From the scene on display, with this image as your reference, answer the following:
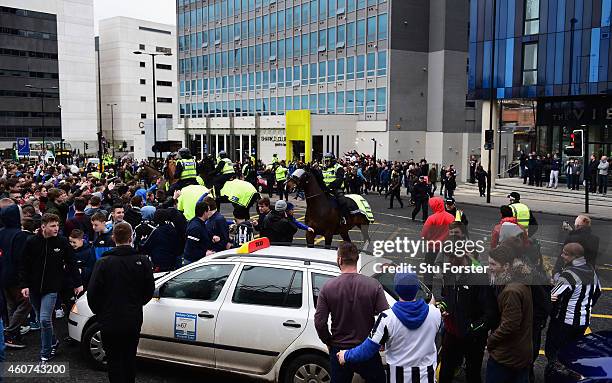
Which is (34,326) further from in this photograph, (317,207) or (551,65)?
(551,65)

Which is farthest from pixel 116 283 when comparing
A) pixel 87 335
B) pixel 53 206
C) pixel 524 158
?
pixel 524 158

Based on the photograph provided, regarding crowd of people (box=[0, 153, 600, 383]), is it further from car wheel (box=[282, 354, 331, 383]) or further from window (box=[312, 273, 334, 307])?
window (box=[312, 273, 334, 307])

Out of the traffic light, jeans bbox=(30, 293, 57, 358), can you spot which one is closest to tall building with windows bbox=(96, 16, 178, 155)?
the traffic light

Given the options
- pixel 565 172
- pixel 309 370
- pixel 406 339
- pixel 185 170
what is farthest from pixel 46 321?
pixel 565 172

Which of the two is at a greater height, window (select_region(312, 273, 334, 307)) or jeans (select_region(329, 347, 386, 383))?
window (select_region(312, 273, 334, 307))

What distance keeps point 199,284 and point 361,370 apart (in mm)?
2430

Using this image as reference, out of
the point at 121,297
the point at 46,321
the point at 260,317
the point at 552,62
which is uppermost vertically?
the point at 552,62

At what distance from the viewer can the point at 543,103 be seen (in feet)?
113

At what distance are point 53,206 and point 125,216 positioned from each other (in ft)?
6.30

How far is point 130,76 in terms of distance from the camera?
102000 mm

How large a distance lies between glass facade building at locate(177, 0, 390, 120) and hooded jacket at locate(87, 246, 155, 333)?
135 feet

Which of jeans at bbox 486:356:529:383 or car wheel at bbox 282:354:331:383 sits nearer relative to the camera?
jeans at bbox 486:356:529:383

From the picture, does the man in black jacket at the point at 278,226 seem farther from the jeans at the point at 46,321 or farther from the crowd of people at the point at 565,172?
the crowd of people at the point at 565,172

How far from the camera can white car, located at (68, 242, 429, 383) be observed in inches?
232
